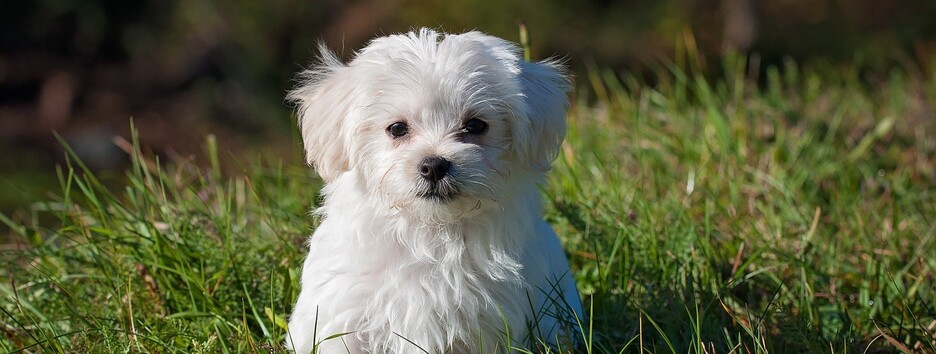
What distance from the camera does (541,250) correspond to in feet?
11.4

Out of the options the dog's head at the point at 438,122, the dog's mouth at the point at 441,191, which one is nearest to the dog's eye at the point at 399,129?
the dog's head at the point at 438,122

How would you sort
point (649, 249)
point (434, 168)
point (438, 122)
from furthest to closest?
point (649, 249) → point (438, 122) → point (434, 168)

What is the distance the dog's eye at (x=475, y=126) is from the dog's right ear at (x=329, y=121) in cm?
38

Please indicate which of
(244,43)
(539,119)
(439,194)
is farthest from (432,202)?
(244,43)

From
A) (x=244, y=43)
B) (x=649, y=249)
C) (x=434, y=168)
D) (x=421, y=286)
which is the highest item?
(x=434, y=168)

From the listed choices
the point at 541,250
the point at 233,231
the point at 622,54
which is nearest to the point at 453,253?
the point at 541,250

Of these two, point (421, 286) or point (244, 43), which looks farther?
point (244, 43)

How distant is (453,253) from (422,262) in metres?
0.10

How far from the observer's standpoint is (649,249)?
422cm

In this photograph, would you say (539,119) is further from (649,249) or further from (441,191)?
(649,249)

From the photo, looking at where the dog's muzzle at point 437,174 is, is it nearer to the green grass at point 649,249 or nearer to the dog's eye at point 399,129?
the dog's eye at point 399,129

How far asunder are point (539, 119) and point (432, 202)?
47 cm

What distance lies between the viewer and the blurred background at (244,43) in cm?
1368

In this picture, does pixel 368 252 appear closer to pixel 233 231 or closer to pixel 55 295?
pixel 233 231
